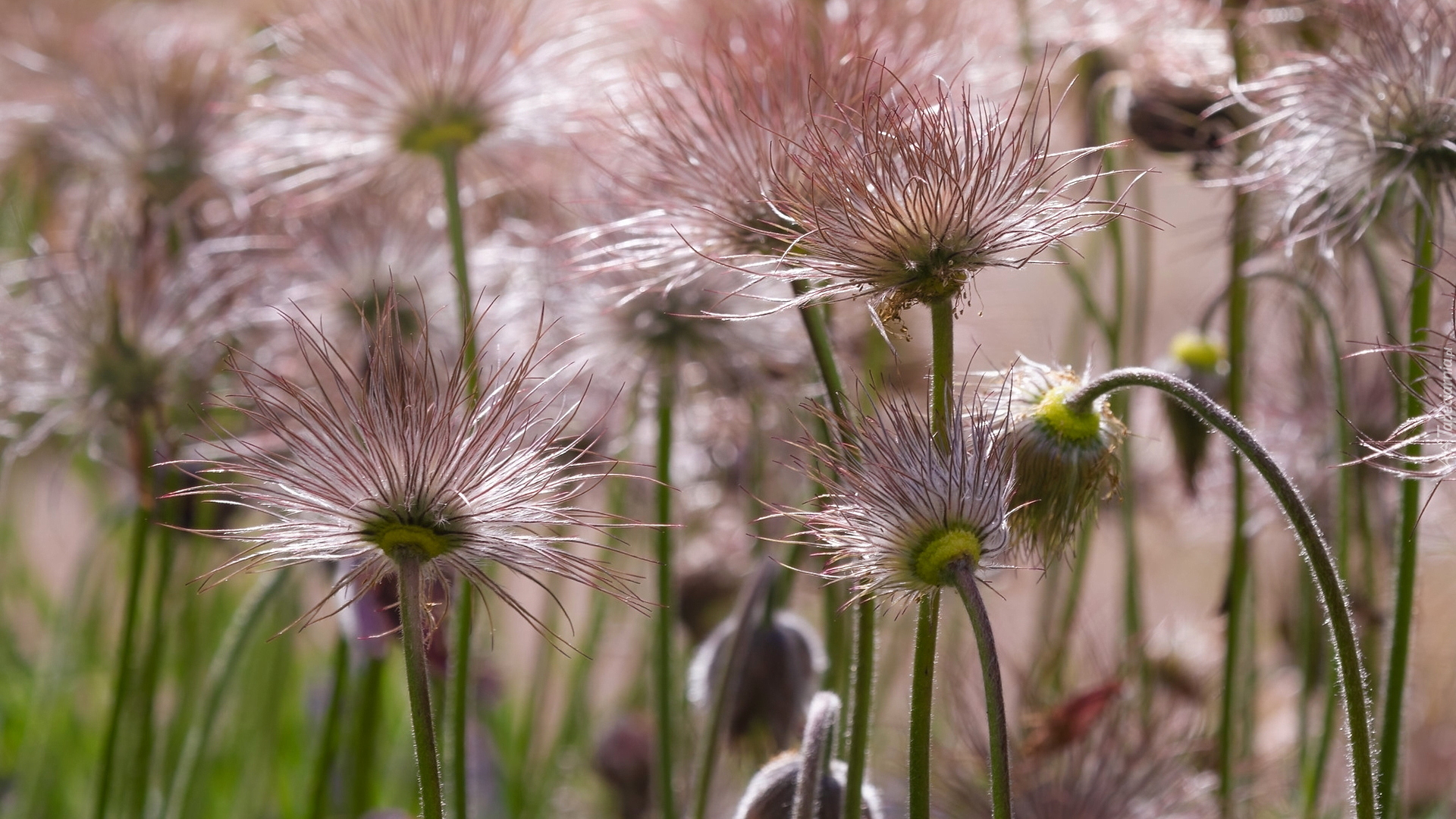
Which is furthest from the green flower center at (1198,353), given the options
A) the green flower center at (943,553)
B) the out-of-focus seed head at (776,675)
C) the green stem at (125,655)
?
the green stem at (125,655)

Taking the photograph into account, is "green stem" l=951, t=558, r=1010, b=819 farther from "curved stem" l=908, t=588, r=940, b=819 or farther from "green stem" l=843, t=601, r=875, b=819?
"green stem" l=843, t=601, r=875, b=819

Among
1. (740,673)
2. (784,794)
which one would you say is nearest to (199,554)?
(740,673)

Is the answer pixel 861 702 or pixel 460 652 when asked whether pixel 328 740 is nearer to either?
pixel 460 652

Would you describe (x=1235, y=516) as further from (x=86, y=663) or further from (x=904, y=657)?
(x=86, y=663)

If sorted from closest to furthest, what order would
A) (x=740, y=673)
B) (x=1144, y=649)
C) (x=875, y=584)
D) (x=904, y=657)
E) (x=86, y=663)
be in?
(x=875, y=584) → (x=740, y=673) → (x=1144, y=649) → (x=904, y=657) → (x=86, y=663)

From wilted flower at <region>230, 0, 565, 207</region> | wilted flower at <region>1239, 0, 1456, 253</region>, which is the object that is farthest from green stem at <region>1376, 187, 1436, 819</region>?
wilted flower at <region>230, 0, 565, 207</region>

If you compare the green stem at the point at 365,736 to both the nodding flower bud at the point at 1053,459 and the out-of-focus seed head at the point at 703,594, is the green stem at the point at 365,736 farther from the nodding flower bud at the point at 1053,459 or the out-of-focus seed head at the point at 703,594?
the nodding flower bud at the point at 1053,459
